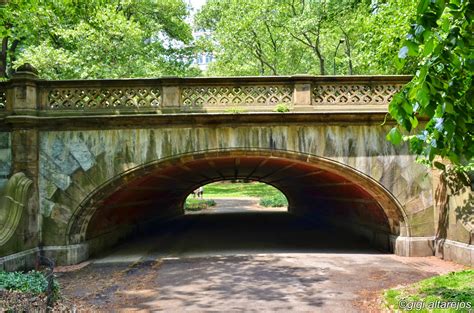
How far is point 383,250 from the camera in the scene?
10.2m

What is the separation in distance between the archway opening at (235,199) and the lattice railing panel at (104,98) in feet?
44.5

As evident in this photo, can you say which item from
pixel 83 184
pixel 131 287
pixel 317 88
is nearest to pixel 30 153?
pixel 83 184

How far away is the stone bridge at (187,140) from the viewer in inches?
350

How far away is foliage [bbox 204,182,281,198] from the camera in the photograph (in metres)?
34.4

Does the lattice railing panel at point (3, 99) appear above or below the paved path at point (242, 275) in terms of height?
above

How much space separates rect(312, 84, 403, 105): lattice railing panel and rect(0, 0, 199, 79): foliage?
756 centimetres

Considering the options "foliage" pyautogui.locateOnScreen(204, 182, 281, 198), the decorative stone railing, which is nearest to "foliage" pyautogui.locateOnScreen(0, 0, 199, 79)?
the decorative stone railing

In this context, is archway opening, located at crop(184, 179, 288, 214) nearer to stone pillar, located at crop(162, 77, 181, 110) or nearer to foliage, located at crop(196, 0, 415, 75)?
foliage, located at crop(196, 0, 415, 75)

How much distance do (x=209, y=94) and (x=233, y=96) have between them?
63 cm

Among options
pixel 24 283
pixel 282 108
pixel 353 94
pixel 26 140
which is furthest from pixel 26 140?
pixel 353 94

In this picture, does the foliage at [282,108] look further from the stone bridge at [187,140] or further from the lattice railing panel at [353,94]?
the lattice railing panel at [353,94]

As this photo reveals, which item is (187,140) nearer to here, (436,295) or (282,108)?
(282,108)

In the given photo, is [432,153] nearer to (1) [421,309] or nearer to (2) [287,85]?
(1) [421,309]

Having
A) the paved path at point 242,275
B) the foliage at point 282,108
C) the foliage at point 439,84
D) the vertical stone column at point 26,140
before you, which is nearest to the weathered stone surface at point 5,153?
the vertical stone column at point 26,140
